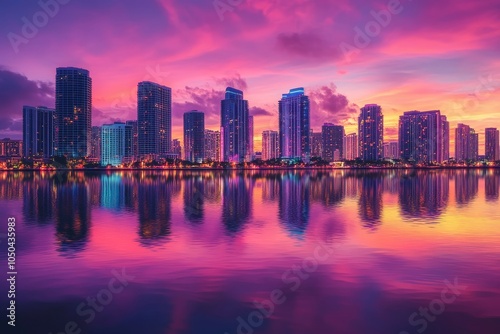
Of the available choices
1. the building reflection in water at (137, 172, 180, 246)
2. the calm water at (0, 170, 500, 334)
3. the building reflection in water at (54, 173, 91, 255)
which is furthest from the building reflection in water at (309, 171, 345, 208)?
the building reflection in water at (54, 173, 91, 255)

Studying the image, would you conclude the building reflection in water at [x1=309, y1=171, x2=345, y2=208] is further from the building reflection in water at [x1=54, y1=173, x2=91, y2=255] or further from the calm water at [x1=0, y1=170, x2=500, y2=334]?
the building reflection in water at [x1=54, y1=173, x2=91, y2=255]

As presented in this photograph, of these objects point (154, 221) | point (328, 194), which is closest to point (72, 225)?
point (154, 221)

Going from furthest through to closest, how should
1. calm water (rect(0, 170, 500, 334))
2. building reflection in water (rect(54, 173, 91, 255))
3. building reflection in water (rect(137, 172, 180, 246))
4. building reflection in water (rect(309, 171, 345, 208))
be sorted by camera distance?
building reflection in water (rect(309, 171, 345, 208)), building reflection in water (rect(137, 172, 180, 246)), building reflection in water (rect(54, 173, 91, 255)), calm water (rect(0, 170, 500, 334))

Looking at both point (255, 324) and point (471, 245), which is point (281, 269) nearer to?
point (255, 324)

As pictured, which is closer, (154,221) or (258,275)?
(258,275)

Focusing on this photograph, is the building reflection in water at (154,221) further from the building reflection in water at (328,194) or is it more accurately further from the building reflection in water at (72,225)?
the building reflection in water at (328,194)

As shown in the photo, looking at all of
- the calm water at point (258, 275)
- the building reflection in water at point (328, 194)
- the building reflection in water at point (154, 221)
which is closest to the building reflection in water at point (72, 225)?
the calm water at point (258, 275)

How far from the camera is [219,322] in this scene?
16.6 metres

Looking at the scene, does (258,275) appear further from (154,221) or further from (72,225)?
(72,225)

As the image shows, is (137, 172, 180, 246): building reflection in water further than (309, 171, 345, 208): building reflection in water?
No

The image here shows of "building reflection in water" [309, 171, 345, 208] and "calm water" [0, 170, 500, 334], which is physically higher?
"building reflection in water" [309, 171, 345, 208]

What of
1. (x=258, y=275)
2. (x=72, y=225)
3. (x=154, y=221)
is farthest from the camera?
(x=154, y=221)

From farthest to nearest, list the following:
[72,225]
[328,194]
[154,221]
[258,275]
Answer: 1. [328,194]
2. [154,221]
3. [72,225]
4. [258,275]

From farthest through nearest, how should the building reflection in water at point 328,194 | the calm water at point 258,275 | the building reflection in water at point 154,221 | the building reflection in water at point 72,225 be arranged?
1. the building reflection in water at point 328,194
2. the building reflection in water at point 154,221
3. the building reflection in water at point 72,225
4. the calm water at point 258,275
